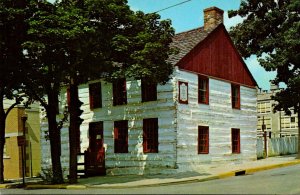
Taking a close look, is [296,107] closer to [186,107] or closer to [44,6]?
[186,107]

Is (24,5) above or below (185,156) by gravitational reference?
above

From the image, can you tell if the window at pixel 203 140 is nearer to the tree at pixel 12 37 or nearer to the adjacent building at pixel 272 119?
the tree at pixel 12 37

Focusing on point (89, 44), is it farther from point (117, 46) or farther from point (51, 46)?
point (51, 46)

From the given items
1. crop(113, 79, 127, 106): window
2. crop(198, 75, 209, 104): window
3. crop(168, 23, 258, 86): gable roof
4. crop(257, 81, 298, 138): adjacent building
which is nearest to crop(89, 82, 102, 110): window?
crop(113, 79, 127, 106): window

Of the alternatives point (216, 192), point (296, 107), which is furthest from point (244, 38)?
point (216, 192)

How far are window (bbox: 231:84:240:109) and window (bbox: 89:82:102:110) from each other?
783 cm

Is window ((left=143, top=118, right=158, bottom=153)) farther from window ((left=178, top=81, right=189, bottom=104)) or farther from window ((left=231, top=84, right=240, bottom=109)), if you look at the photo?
window ((left=231, top=84, right=240, bottom=109))

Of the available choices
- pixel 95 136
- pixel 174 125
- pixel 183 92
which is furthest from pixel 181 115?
pixel 95 136

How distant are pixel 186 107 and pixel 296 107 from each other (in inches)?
381

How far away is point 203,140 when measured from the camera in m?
24.3

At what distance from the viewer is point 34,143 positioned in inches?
1377

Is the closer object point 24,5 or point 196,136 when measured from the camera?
point 24,5

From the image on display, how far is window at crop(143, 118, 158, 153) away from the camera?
2323cm

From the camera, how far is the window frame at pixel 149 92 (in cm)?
2345
